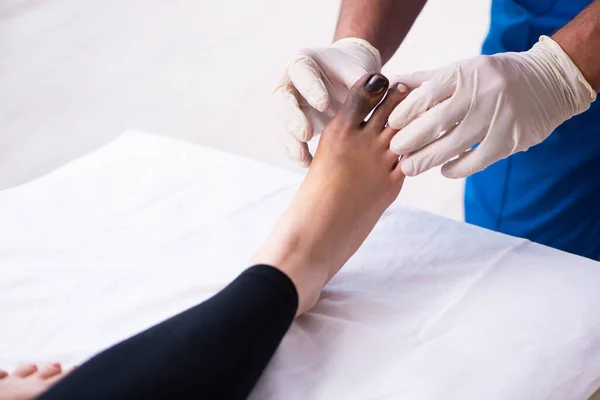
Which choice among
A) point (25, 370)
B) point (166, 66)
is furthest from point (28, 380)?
point (166, 66)

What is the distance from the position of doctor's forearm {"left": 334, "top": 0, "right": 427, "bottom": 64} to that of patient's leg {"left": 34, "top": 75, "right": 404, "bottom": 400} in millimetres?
207

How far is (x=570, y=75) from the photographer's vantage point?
3.41ft

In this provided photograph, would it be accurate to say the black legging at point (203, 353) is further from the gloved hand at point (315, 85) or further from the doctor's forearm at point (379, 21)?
the doctor's forearm at point (379, 21)

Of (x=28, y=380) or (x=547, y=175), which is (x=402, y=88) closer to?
(x=547, y=175)

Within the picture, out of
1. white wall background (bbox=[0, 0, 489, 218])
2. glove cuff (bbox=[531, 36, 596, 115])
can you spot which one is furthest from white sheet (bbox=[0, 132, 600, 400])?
white wall background (bbox=[0, 0, 489, 218])

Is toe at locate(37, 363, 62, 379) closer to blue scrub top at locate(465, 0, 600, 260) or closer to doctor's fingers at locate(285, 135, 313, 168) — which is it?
doctor's fingers at locate(285, 135, 313, 168)

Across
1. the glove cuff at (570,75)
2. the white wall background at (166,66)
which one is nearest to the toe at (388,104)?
the glove cuff at (570,75)

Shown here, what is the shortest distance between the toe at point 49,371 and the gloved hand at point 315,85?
51 centimetres

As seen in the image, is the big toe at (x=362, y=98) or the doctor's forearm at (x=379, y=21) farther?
the doctor's forearm at (x=379, y=21)

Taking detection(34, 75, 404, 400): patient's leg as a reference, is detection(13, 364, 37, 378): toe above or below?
below

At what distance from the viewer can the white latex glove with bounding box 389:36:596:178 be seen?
1006 mm

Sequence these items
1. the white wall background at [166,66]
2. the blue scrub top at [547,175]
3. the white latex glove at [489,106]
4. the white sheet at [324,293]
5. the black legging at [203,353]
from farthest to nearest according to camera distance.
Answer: the white wall background at [166,66], the blue scrub top at [547,175], the white latex glove at [489,106], the white sheet at [324,293], the black legging at [203,353]

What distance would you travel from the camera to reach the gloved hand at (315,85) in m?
1.14

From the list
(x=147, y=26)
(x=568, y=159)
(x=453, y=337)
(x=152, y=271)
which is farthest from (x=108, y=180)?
(x=147, y=26)
